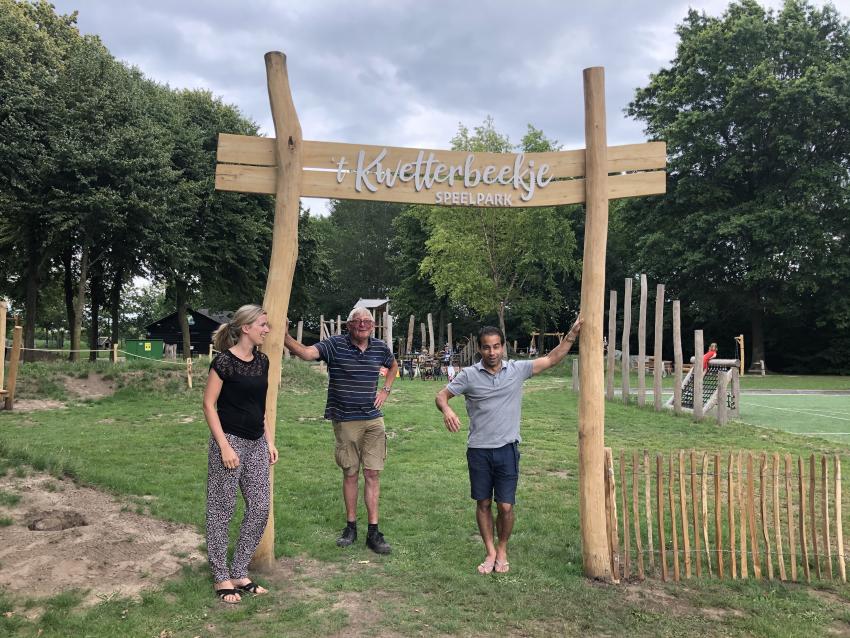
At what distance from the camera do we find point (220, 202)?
26.1 metres

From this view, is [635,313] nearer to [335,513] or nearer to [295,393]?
[295,393]

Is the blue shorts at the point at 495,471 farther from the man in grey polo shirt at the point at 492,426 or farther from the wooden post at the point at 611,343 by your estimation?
the wooden post at the point at 611,343

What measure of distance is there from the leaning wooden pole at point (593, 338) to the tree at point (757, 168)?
1017 inches

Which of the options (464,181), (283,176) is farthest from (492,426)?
(283,176)

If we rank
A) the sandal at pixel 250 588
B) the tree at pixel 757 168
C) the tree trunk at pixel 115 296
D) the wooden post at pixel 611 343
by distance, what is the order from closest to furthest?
the sandal at pixel 250 588
the wooden post at pixel 611 343
the tree trunk at pixel 115 296
the tree at pixel 757 168

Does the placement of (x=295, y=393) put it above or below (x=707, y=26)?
below

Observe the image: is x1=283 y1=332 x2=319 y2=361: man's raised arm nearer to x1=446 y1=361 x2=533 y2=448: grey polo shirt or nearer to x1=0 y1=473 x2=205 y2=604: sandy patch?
x1=446 y1=361 x2=533 y2=448: grey polo shirt

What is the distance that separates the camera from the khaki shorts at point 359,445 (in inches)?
187

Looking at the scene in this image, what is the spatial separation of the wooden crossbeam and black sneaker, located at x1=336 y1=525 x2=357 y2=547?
2613 mm

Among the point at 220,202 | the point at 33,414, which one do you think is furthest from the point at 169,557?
the point at 220,202

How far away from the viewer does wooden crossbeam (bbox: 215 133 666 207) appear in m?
4.68

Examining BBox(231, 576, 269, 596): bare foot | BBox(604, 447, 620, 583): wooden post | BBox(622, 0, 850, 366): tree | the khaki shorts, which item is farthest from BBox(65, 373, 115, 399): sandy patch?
BBox(622, 0, 850, 366): tree

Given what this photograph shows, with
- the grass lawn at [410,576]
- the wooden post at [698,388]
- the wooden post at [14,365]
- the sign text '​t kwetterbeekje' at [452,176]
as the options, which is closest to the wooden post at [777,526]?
the grass lawn at [410,576]

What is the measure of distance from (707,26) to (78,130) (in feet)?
95.9
